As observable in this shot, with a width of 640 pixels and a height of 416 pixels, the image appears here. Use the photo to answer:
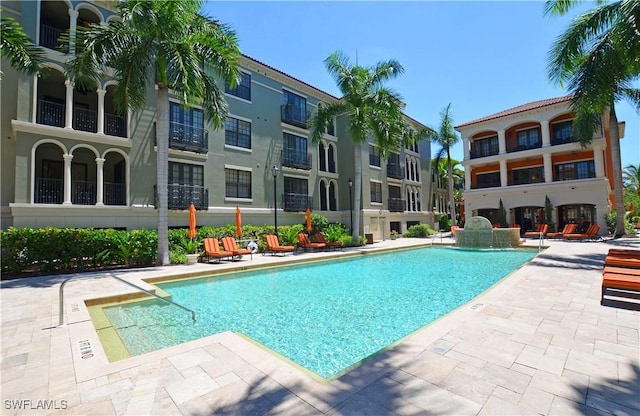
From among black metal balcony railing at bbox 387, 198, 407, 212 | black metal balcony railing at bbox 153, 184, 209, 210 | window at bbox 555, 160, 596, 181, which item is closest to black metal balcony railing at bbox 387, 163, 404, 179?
black metal balcony railing at bbox 387, 198, 407, 212

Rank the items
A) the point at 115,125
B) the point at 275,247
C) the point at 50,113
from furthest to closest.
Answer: the point at 275,247
the point at 115,125
the point at 50,113

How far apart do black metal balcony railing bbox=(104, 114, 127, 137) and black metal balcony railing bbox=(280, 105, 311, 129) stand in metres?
11.0

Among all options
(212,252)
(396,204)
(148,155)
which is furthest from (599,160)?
(148,155)

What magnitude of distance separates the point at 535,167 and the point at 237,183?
28507mm

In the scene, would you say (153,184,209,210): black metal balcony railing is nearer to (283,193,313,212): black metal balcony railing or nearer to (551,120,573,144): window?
(283,193,313,212): black metal balcony railing

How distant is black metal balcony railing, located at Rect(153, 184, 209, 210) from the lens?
1745 cm

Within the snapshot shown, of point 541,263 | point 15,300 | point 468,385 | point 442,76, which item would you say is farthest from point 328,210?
point 468,385

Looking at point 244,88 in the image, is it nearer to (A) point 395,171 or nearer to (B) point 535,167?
(A) point 395,171

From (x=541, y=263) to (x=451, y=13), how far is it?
→ 1005cm

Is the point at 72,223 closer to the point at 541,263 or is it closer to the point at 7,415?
the point at 7,415

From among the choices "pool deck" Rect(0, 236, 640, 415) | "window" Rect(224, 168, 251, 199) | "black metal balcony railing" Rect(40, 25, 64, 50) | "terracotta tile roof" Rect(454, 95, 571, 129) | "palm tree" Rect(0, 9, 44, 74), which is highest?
"terracotta tile roof" Rect(454, 95, 571, 129)

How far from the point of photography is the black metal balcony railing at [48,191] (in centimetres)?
1412

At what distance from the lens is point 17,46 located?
9.65 metres

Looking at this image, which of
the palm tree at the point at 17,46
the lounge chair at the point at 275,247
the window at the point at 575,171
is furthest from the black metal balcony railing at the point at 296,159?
the window at the point at 575,171
